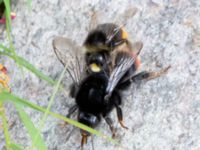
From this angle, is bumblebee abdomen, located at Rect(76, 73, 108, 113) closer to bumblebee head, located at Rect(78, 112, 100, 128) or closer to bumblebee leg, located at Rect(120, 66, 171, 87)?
bumblebee head, located at Rect(78, 112, 100, 128)

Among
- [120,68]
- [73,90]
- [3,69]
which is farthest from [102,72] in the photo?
[3,69]

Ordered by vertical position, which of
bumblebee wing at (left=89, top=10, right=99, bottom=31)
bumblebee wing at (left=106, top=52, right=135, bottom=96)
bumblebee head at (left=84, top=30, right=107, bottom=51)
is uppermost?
bumblebee head at (left=84, top=30, right=107, bottom=51)

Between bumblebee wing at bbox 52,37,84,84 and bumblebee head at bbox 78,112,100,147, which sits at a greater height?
bumblebee wing at bbox 52,37,84,84

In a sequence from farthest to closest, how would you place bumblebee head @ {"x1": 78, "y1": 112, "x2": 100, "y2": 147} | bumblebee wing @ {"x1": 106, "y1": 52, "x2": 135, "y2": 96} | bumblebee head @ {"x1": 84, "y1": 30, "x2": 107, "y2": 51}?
bumblebee head @ {"x1": 84, "y1": 30, "x2": 107, "y2": 51}
bumblebee wing @ {"x1": 106, "y1": 52, "x2": 135, "y2": 96}
bumblebee head @ {"x1": 78, "y1": 112, "x2": 100, "y2": 147}

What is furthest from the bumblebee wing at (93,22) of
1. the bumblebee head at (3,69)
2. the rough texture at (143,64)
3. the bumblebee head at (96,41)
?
the bumblebee head at (3,69)

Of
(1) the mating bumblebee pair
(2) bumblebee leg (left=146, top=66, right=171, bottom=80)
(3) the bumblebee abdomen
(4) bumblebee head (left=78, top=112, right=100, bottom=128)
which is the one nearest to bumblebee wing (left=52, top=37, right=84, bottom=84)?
(1) the mating bumblebee pair

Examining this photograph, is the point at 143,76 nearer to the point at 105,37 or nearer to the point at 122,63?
the point at 122,63

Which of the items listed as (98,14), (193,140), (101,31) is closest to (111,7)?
(98,14)

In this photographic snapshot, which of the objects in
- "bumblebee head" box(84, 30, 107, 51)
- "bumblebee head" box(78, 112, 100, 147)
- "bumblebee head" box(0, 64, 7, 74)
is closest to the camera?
"bumblebee head" box(78, 112, 100, 147)
